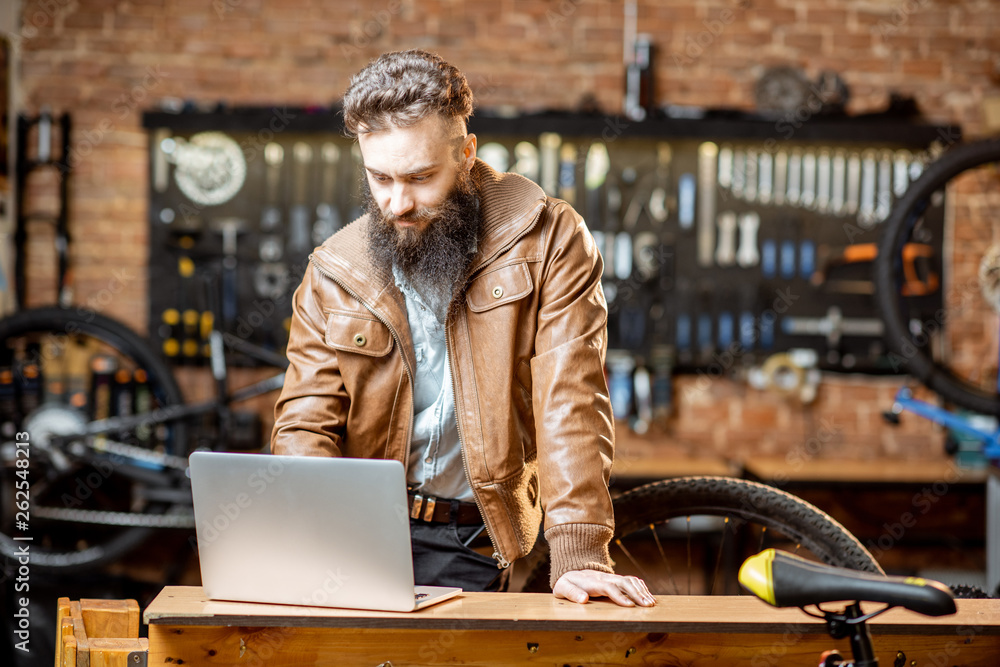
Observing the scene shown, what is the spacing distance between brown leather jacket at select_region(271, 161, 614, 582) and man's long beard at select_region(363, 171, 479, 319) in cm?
3

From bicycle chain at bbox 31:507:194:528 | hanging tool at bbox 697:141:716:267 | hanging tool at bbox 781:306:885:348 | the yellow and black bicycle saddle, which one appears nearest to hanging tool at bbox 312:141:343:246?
bicycle chain at bbox 31:507:194:528

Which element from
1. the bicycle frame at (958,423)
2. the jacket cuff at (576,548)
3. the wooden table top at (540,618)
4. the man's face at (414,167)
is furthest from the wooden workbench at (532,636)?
the bicycle frame at (958,423)

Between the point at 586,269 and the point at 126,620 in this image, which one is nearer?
the point at 126,620

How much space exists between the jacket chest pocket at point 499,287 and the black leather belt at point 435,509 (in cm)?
42

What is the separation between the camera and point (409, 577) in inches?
51.4

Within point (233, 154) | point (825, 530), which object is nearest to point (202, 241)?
point (233, 154)

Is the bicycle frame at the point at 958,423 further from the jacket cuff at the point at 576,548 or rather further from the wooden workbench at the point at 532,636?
the jacket cuff at the point at 576,548

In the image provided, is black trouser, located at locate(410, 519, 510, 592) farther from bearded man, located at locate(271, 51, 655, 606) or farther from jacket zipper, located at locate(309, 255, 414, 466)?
jacket zipper, located at locate(309, 255, 414, 466)

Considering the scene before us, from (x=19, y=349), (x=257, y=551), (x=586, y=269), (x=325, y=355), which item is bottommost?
(x=19, y=349)

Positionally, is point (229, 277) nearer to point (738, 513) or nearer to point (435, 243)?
point (435, 243)

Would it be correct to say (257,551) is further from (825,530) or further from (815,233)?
(815,233)

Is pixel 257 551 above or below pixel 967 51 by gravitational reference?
below

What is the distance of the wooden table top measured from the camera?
128cm

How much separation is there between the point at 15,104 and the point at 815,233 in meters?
3.76
